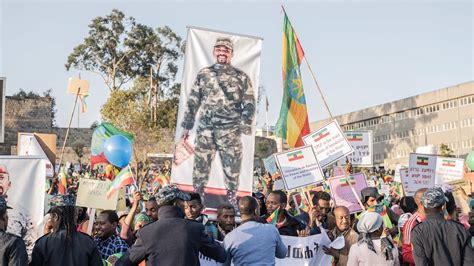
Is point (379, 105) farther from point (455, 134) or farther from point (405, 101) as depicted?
point (455, 134)

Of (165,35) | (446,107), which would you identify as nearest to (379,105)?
(446,107)

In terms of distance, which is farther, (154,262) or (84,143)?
(84,143)

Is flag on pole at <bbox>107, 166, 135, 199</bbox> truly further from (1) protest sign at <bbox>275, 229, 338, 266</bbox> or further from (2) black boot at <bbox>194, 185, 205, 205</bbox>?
(1) protest sign at <bbox>275, 229, 338, 266</bbox>

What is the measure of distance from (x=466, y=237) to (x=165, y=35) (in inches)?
1768

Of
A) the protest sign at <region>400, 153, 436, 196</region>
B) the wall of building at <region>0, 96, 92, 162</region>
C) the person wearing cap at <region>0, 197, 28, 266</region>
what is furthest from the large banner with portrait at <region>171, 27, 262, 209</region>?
the wall of building at <region>0, 96, 92, 162</region>

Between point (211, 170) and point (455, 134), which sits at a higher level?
point (455, 134)

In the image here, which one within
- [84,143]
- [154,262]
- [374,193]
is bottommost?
[154,262]

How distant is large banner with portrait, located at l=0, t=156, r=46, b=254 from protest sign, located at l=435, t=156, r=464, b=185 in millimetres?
7174

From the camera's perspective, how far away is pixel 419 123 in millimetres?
76500

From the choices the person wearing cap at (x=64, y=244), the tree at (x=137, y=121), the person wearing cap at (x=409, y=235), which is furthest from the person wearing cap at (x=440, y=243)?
the tree at (x=137, y=121)

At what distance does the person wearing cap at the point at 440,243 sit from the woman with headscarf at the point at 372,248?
248 millimetres

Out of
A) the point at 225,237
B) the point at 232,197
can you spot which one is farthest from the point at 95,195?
the point at 225,237

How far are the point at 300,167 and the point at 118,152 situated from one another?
271 centimetres

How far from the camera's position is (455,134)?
71.4 metres
